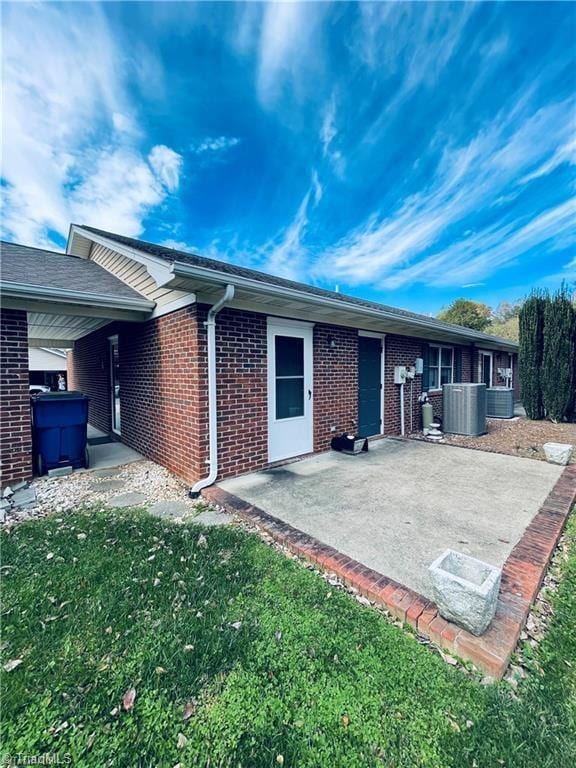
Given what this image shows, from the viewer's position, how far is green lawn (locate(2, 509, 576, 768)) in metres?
1.36

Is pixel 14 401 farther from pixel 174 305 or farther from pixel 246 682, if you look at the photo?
pixel 246 682

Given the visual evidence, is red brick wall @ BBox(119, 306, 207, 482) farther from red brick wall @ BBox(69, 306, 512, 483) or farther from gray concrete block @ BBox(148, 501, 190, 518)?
gray concrete block @ BBox(148, 501, 190, 518)

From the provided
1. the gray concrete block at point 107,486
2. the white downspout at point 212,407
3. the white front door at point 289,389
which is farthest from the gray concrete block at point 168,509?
the white front door at point 289,389

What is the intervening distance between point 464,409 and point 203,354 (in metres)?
6.36

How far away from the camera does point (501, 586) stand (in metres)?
2.28

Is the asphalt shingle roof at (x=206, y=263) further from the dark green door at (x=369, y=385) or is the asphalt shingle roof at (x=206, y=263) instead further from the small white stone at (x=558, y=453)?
the small white stone at (x=558, y=453)

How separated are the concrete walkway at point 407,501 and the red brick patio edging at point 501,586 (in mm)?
105

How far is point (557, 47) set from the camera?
219 inches

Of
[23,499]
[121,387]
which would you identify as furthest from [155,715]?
[121,387]

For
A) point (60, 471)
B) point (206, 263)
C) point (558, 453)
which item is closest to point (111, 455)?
point (60, 471)

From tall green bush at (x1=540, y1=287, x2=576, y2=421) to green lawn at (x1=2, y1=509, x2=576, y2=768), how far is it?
9304 mm

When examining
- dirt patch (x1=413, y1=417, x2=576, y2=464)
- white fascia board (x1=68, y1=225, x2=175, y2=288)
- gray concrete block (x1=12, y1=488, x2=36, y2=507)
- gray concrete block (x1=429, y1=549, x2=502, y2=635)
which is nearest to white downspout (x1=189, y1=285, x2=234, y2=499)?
white fascia board (x1=68, y1=225, x2=175, y2=288)

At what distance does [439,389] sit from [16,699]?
961 cm

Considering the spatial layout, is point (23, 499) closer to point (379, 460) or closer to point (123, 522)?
point (123, 522)
